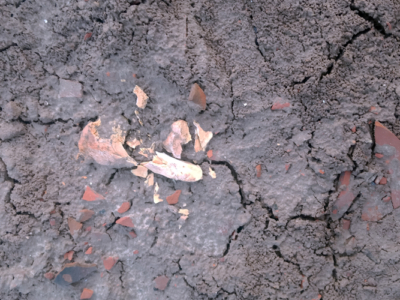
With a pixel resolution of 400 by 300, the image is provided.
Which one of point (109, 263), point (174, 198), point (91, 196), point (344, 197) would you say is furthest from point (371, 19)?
point (109, 263)

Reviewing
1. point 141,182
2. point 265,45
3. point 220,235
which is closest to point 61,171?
point 141,182

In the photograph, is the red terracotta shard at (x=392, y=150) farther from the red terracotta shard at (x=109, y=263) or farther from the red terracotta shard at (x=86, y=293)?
the red terracotta shard at (x=86, y=293)

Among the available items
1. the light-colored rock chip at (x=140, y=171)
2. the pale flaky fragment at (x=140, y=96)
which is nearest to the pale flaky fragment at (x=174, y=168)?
the light-colored rock chip at (x=140, y=171)

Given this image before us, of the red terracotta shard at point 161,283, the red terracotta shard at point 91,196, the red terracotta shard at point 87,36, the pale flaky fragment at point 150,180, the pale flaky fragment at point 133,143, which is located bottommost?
the red terracotta shard at point 161,283

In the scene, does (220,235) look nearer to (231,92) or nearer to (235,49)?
(231,92)

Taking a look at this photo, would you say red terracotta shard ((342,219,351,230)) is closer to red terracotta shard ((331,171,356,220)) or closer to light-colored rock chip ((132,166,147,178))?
red terracotta shard ((331,171,356,220))

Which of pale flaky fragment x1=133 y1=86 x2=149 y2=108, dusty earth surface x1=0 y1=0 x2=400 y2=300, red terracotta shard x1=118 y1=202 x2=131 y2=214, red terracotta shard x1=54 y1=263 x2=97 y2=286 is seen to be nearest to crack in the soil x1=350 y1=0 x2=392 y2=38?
dusty earth surface x1=0 y1=0 x2=400 y2=300

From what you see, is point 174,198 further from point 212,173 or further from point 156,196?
point 212,173
